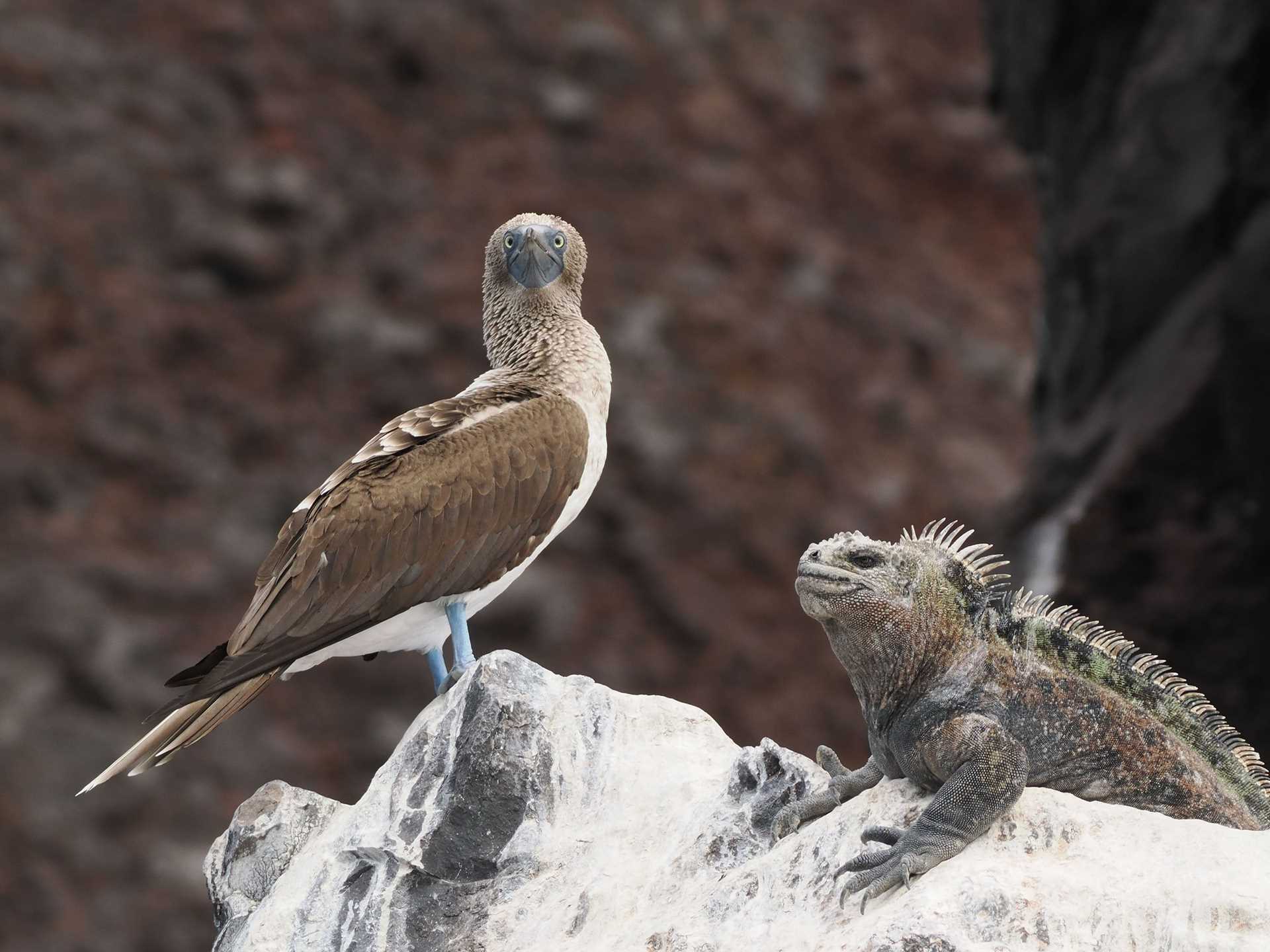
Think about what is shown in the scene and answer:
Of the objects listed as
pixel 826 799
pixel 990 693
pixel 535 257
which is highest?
pixel 535 257

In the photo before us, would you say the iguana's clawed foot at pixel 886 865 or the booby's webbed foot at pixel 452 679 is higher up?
the booby's webbed foot at pixel 452 679

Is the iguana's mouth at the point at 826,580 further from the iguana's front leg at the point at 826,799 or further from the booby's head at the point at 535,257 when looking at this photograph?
the booby's head at the point at 535,257

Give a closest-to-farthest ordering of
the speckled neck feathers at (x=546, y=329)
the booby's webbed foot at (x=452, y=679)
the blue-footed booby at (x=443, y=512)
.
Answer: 1. the booby's webbed foot at (x=452, y=679)
2. the blue-footed booby at (x=443, y=512)
3. the speckled neck feathers at (x=546, y=329)

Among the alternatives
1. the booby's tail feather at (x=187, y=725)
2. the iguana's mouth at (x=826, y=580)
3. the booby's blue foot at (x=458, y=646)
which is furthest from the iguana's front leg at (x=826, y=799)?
the booby's tail feather at (x=187, y=725)

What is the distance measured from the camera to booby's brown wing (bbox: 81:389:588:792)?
23.6 ft

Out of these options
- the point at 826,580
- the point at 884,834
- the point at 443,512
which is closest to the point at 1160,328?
the point at 443,512

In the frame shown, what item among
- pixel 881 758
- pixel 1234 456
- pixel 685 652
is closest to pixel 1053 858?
pixel 881 758

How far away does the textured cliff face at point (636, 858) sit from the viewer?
5.16m

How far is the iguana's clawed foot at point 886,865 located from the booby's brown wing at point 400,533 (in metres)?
2.71

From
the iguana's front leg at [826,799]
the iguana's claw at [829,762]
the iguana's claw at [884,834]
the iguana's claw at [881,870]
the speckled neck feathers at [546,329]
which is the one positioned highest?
the speckled neck feathers at [546,329]

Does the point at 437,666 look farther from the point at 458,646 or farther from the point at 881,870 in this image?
the point at 881,870

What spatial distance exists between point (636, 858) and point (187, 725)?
216cm

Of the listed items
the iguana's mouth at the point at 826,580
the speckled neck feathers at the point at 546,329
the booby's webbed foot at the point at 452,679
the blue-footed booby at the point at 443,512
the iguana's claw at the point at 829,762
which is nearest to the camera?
the iguana's mouth at the point at 826,580

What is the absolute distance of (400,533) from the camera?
743cm
